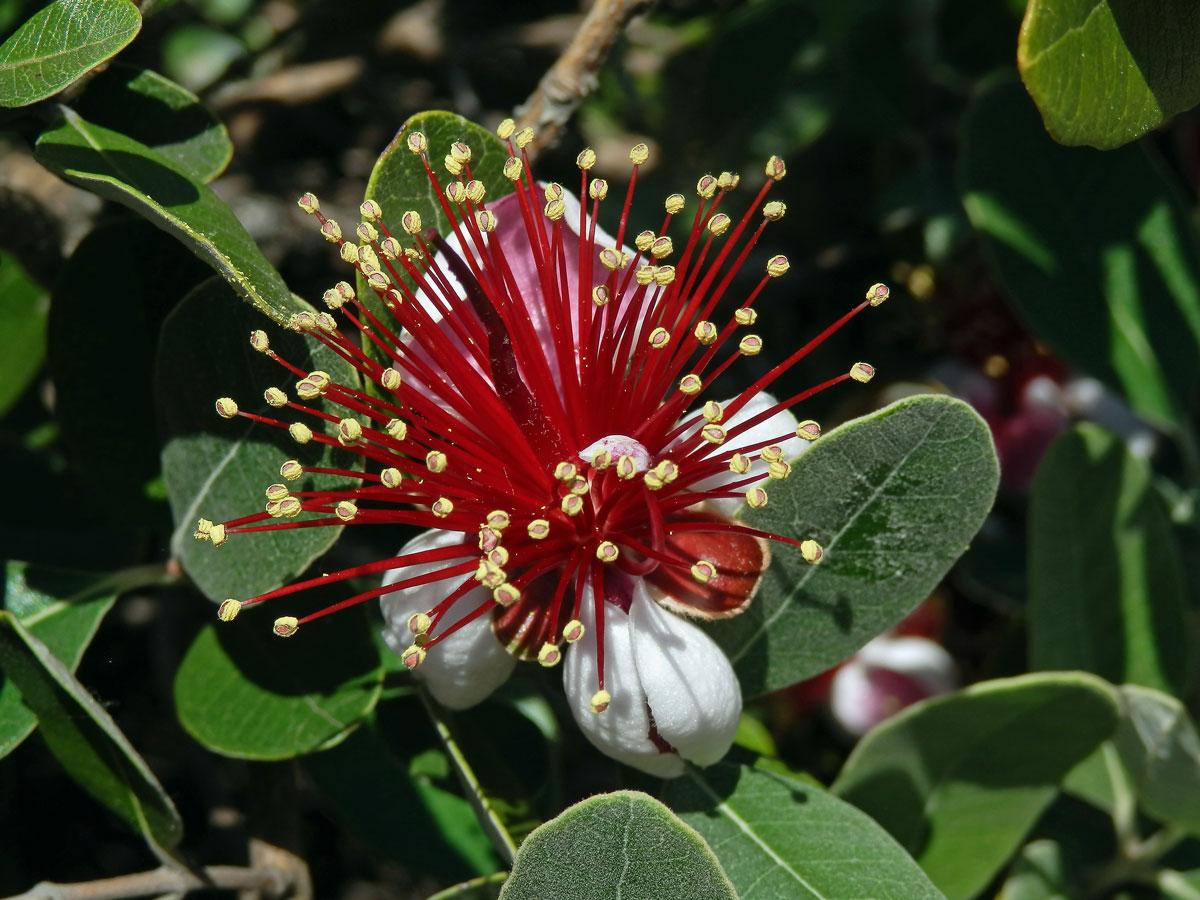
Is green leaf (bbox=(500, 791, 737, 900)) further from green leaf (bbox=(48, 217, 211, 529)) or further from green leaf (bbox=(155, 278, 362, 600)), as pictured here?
green leaf (bbox=(48, 217, 211, 529))

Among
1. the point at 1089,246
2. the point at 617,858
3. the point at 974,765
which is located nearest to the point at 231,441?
the point at 617,858

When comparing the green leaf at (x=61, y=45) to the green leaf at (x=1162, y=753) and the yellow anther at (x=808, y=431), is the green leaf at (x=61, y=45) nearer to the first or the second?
the yellow anther at (x=808, y=431)

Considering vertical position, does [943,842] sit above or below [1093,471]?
below

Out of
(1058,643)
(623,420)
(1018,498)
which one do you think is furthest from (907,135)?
(623,420)

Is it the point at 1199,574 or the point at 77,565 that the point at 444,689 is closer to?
the point at 77,565

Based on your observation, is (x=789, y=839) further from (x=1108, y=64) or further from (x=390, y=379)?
(x=1108, y=64)

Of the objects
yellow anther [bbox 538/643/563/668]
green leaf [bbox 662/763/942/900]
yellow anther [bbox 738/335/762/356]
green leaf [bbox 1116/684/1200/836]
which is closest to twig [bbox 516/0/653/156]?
yellow anther [bbox 738/335/762/356]
